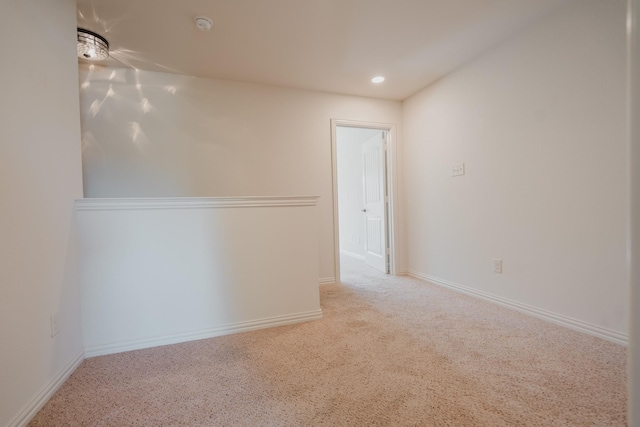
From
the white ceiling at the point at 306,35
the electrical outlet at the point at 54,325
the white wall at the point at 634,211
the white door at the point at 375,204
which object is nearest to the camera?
the white wall at the point at 634,211

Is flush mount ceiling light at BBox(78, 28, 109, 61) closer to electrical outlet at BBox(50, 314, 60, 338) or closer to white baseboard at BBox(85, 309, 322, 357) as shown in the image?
electrical outlet at BBox(50, 314, 60, 338)

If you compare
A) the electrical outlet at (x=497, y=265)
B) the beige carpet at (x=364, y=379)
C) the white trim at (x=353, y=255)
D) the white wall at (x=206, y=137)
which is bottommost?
the white trim at (x=353, y=255)

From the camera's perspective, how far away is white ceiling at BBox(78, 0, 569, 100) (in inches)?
75.0

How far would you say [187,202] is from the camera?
186cm

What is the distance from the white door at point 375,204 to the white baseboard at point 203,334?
1.86 m

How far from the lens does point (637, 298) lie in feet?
1.56

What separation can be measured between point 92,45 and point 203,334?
7.81 ft

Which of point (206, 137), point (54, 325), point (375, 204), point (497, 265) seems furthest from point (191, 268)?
point (375, 204)

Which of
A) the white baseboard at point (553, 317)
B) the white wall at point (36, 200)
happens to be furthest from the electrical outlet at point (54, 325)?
the white baseboard at point (553, 317)

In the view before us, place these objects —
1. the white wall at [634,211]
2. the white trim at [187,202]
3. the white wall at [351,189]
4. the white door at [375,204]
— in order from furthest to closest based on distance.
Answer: the white wall at [351,189] → the white door at [375,204] → the white trim at [187,202] → the white wall at [634,211]

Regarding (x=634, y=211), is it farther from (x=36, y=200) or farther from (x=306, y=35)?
(x=306, y=35)

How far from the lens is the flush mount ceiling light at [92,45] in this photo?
2105 mm

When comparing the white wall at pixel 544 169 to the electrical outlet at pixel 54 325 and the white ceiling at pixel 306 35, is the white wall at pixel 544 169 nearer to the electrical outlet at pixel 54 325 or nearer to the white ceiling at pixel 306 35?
the white ceiling at pixel 306 35

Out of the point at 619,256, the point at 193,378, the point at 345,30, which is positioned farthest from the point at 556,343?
the point at 345,30
